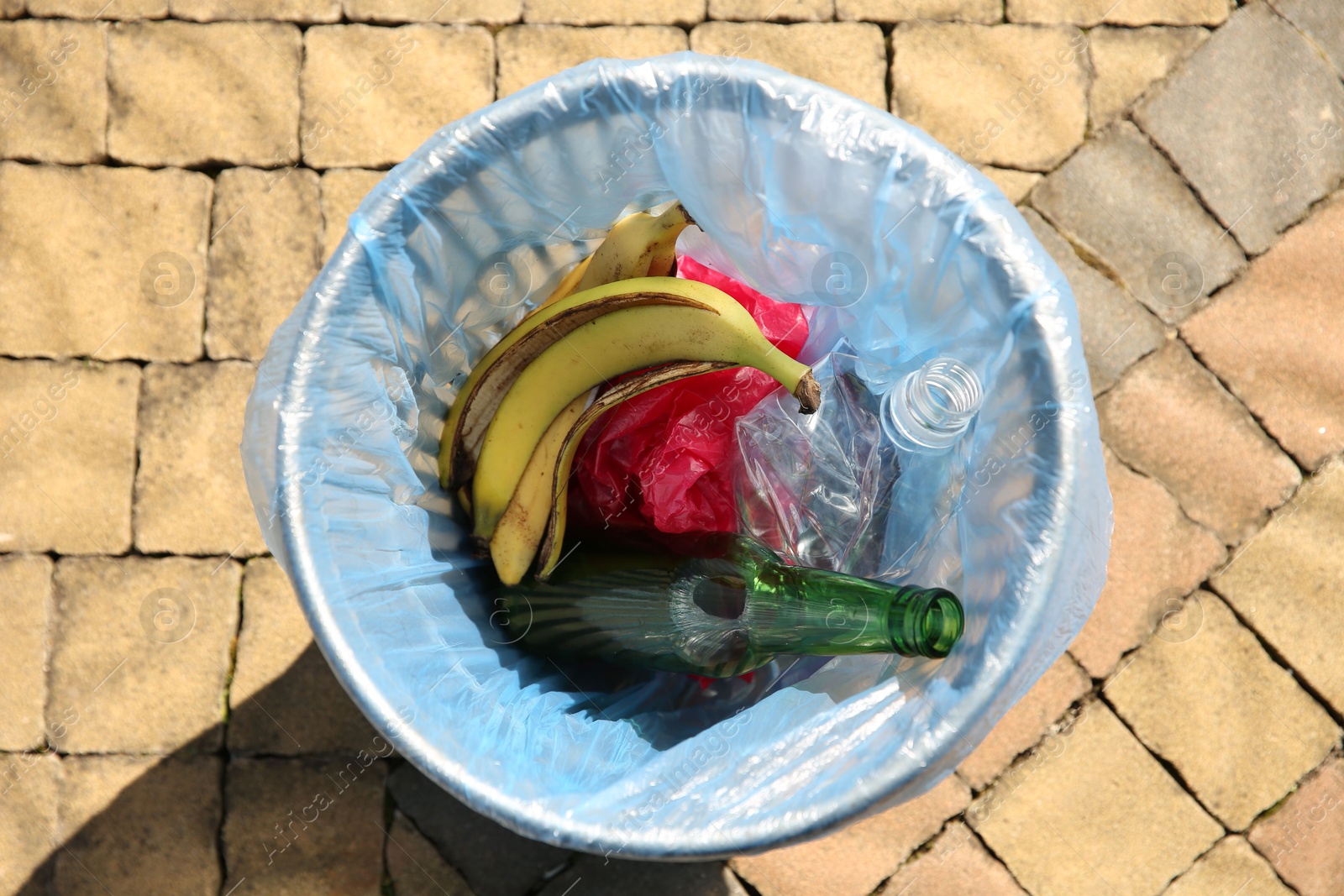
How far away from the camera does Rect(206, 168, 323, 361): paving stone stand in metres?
1.96

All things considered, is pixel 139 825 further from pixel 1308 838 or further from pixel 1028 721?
pixel 1308 838

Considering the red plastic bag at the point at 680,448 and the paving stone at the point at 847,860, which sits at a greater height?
the red plastic bag at the point at 680,448

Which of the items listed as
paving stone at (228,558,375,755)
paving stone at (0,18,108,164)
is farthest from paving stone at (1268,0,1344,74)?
paving stone at (0,18,108,164)

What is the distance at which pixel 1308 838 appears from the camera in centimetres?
191

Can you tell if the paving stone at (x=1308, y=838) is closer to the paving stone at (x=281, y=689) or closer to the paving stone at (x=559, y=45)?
the paving stone at (x=281, y=689)

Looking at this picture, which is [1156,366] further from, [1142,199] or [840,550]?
[840,550]

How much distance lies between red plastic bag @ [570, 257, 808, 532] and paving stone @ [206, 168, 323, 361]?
0.93 meters

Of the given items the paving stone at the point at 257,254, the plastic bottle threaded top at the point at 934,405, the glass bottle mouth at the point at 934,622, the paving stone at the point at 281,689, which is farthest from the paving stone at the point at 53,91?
the glass bottle mouth at the point at 934,622

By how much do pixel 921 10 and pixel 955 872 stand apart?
68.3 inches

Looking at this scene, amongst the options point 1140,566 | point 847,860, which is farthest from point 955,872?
point 1140,566

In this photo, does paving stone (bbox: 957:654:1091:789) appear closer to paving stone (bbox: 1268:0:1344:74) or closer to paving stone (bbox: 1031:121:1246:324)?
paving stone (bbox: 1031:121:1246:324)

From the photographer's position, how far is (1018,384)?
1063mm

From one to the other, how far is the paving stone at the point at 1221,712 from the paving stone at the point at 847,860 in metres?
0.47

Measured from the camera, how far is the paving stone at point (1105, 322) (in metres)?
2.00
